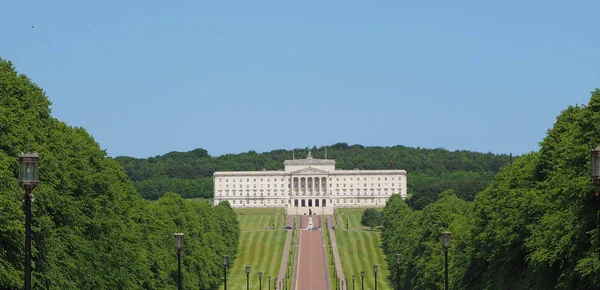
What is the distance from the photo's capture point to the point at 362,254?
124312 millimetres

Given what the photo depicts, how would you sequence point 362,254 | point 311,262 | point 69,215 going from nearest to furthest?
point 69,215
point 311,262
point 362,254

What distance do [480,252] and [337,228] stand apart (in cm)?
10946

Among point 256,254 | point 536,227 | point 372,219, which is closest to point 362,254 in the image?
point 256,254

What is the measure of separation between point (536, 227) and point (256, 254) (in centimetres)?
7828

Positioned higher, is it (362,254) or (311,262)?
(362,254)

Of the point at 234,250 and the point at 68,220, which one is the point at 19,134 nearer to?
the point at 68,220

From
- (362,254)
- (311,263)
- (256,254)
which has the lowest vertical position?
(311,263)

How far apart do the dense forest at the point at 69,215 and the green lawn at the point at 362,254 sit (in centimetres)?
3222

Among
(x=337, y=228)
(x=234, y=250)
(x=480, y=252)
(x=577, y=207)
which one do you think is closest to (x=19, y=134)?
(x=577, y=207)

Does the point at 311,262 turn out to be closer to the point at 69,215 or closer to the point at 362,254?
the point at 362,254

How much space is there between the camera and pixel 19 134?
1657 inches

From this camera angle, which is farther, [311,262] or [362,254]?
[362,254]

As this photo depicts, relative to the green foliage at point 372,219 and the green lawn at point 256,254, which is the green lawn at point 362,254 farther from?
the green lawn at point 256,254

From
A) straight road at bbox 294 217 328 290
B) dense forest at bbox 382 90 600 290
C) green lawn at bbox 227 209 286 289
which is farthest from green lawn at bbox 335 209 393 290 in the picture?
dense forest at bbox 382 90 600 290
